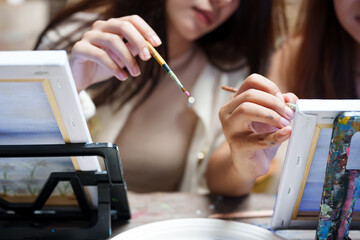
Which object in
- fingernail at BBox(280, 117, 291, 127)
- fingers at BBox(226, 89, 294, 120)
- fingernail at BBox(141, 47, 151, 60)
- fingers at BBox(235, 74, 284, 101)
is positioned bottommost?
fingernail at BBox(280, 117, 291, 127)

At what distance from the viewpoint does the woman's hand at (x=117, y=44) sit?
47 centimetres

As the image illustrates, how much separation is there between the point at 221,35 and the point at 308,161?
57cm

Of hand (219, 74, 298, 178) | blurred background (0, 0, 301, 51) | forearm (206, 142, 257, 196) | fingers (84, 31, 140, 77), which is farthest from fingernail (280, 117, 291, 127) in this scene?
blurred background (0, 0, 301, 51)

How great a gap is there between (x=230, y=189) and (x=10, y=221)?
0.32m

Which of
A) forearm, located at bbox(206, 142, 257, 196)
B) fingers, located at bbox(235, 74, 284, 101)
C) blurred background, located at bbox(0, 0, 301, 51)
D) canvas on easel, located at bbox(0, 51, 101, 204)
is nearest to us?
canvas on easel, located at bbox(0, 51, 101, 204)

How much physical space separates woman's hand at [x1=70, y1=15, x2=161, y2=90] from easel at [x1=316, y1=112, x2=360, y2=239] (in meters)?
0.25

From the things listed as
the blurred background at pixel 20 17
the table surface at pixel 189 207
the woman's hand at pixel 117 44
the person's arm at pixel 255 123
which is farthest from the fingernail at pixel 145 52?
the blurred background at pixel 20 17

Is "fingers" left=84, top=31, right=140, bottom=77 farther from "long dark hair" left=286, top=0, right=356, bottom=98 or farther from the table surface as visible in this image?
"long dark hair" left=286, top=0, right=356, bottom=98

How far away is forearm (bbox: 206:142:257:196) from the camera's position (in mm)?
522

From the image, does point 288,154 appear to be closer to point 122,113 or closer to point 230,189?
point 230,189

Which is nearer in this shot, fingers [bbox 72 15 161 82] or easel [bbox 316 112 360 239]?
easel [bbox 316 112 360 239]

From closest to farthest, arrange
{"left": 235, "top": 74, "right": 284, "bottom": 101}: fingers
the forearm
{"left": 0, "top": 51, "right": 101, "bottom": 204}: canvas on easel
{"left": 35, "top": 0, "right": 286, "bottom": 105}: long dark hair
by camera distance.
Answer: {"left": 0, "top": 51, "right": 101, "bottom": 204}: canvas on easel
{"left": 235, "top": 74, "right": 284, "bottom": 101}: fingers
the forearm
{"left": 35, "top": 0, "right": 286, "bottom": 105}: long dark hair

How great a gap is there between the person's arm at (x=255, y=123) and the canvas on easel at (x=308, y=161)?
0.03 m

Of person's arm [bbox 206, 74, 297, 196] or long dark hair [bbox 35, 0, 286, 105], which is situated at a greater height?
long dark hair [bbox 35, 0, 286, 105]
